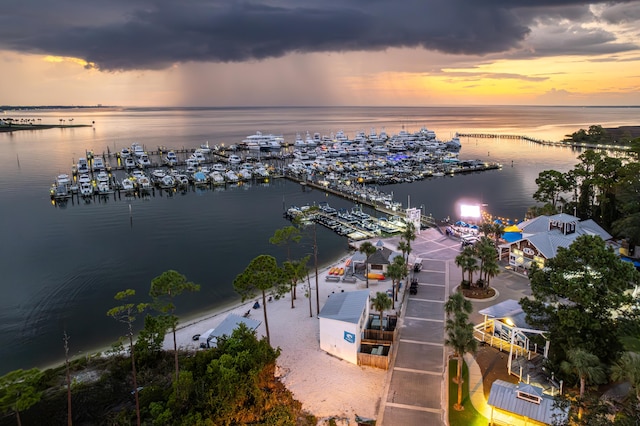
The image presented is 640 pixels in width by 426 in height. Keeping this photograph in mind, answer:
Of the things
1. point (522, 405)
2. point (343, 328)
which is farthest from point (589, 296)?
point (343, 328)

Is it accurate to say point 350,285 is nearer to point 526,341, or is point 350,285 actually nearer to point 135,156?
point 526,341

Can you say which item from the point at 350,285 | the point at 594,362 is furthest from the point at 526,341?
the point at 350,285

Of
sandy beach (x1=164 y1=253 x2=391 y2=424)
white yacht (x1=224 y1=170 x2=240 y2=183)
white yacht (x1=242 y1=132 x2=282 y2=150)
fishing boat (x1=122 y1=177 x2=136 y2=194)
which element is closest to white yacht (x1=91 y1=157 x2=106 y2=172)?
fishing boat (x1=122 y1=177 x2=136 y2=194)

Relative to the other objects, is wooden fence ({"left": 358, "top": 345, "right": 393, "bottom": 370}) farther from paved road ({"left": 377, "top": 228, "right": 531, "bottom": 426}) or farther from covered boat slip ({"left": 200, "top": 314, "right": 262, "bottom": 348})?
covered boat slip ({"left": 200, "top": 314, "right": 262, "bottom": 348})

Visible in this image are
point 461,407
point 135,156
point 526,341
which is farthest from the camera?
point 135,156

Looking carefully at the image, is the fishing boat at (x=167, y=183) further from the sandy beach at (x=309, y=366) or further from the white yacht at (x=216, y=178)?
the sandy beach at (x=309, y=366)

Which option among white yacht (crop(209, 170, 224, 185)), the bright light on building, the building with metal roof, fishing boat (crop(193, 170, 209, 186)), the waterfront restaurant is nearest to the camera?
the building with metal roof
